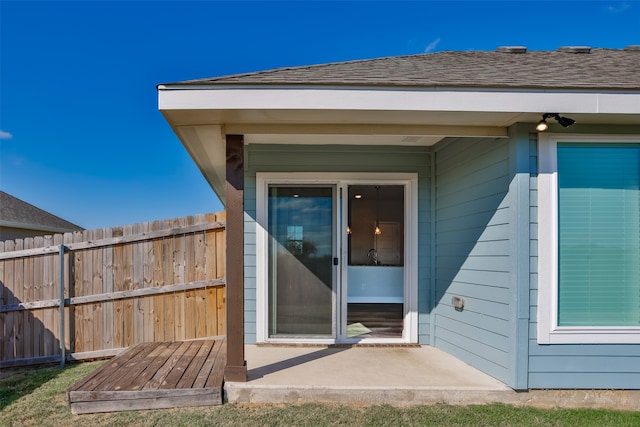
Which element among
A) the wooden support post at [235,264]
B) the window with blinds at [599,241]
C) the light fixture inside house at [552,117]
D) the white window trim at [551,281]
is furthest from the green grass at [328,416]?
the light fixture inside house at [552,117]

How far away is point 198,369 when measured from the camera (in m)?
3.30

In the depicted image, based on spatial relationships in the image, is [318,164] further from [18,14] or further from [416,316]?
[18,14]

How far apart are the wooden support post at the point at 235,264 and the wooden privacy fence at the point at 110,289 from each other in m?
1.56

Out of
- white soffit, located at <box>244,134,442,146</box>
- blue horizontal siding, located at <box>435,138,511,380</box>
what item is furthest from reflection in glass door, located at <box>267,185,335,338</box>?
blue horizontal siding, located at <box>435,138,511,380</box>

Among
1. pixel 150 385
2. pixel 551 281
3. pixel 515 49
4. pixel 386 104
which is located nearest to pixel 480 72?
pixel 386 104

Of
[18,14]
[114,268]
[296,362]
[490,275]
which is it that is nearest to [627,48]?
[490,275]

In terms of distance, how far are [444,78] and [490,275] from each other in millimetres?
1672

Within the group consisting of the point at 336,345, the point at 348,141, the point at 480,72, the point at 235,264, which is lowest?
the point at 336,345

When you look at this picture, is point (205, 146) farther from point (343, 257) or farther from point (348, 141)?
point (343, 257)

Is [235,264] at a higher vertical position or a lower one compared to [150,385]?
higher

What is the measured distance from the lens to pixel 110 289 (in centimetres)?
444

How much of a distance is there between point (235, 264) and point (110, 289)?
234 centimetres

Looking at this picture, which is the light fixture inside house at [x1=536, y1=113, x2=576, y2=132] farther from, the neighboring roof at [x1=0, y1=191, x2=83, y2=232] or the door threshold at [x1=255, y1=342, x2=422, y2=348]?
the neighboring roof at [x1=0, y1=191, x2=83, y2=232]

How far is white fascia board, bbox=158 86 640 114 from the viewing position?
2697mm
